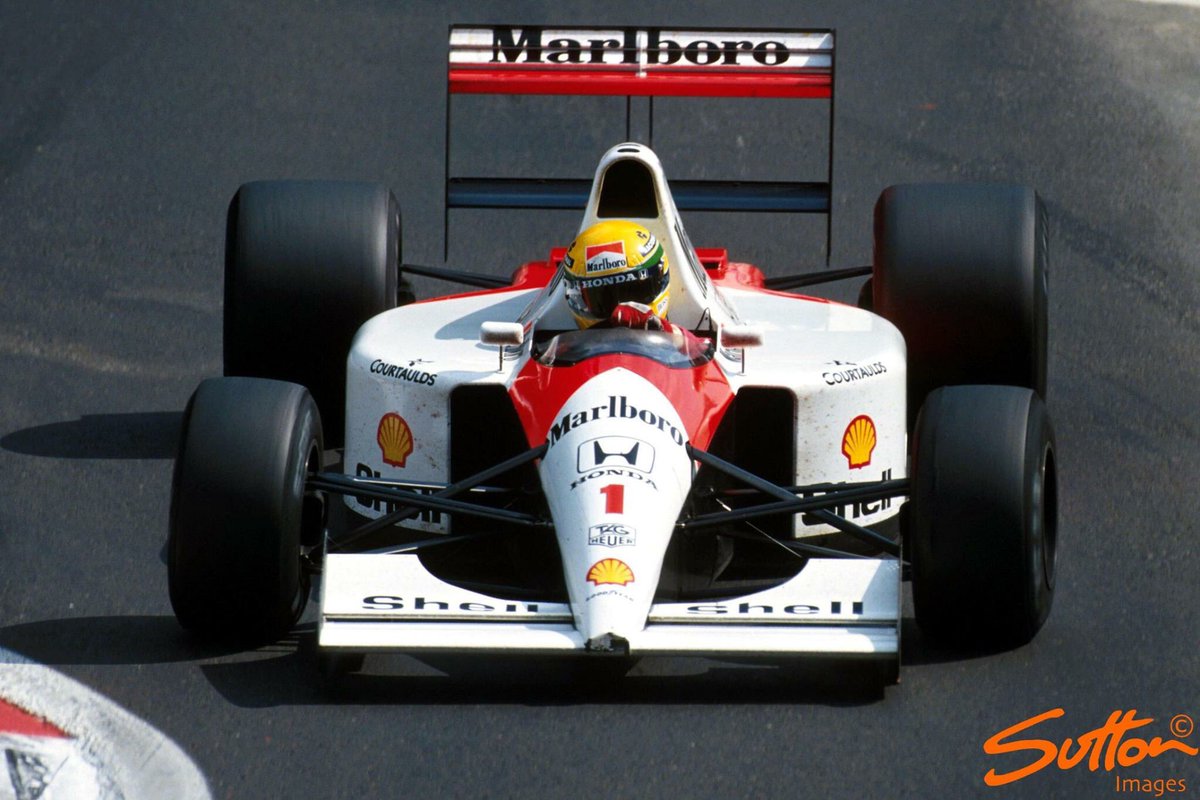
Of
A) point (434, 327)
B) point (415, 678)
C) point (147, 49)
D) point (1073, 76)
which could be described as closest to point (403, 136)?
point (147, 49)

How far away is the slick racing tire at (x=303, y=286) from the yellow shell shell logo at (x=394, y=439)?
4.51 ft

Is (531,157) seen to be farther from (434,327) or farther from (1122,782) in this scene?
(1122,782)

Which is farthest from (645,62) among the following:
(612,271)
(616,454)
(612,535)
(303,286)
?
(612,535)

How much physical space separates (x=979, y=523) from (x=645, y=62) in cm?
389

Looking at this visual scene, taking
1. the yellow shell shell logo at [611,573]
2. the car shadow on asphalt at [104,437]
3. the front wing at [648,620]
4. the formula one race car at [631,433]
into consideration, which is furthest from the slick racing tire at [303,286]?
the yellow shell shell logo at [611,573]

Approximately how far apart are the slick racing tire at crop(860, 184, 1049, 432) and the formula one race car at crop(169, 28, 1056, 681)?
0.4 inches

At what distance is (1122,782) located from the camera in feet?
22.9

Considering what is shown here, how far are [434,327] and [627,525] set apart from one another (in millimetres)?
1940

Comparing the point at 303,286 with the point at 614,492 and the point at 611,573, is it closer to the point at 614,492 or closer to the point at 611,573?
the point at 614,492

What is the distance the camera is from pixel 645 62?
426 inches

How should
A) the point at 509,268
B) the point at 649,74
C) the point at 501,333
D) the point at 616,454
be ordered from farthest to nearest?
the point at 509,268 < the point at 649,74 < the point at 501,333 < the point at 616,454

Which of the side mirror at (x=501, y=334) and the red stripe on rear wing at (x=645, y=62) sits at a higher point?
the red stripe on rear wing at (x=645, y=62)

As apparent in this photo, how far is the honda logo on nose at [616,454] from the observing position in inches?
303

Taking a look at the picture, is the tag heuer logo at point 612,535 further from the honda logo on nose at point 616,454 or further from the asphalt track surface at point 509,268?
the asphalt track surface at point 509,268
